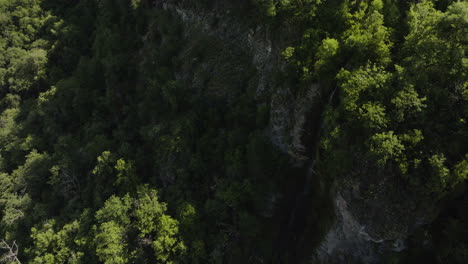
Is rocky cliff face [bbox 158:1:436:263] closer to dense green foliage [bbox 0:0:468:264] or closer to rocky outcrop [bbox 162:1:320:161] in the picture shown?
rocky outcrop [bbox 162:1:320:161]

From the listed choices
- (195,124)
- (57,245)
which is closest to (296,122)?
(195,124)

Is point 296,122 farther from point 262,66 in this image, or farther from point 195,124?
point 195,124

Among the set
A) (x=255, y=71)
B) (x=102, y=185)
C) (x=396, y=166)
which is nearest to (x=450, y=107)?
(x=396, y=166)

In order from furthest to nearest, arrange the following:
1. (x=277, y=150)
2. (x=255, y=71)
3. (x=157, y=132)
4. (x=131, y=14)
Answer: (x=131, y=14) < (x=157, y=132) < (x=255, y=71) < (x=277, y=150)

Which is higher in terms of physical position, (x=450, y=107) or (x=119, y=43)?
(x=450, y=107)

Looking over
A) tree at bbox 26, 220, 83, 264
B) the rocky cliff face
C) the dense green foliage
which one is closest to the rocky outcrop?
the rocky cliff face

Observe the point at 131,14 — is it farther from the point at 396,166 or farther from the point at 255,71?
the point at 396,166
